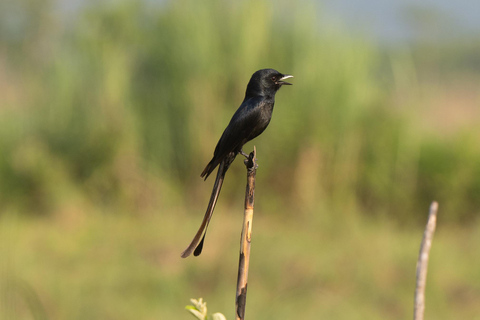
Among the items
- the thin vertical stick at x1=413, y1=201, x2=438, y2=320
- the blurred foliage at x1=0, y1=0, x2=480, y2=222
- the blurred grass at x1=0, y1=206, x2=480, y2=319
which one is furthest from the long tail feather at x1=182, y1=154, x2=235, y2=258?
the blurred foliage at x1=0, y1=0, x2=480, y2=222

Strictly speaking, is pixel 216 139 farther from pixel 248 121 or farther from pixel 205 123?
pixel 248 121

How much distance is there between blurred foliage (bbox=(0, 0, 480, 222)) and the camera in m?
6.95

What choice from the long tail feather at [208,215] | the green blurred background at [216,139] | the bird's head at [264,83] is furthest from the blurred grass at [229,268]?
the long tail feather at [208,215]

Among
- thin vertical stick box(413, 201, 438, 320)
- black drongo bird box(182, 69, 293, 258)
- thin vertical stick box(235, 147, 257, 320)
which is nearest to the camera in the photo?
thin vertical stick box(413, 201, 438, 320)

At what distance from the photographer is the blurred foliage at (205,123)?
6953 millimetres

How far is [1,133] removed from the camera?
715 cm

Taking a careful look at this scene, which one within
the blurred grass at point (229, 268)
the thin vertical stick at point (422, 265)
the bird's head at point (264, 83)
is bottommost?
the blurred grass at point (229, 268)

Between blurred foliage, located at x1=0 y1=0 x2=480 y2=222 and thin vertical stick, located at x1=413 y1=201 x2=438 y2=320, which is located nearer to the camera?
thin vertical stick, located at x1=413 y1=201 x2=438 y2=320

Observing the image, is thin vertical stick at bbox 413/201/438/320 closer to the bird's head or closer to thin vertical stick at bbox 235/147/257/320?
thin vertical stick at bbox 235/147/257/320

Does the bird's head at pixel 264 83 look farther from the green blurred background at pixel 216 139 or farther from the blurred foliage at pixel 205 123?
the blurred foliage at pixel 205 123

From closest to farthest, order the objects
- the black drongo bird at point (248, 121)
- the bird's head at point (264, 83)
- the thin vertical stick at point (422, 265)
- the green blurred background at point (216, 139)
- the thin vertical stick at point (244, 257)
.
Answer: the thin vertical stick at point (422, 265) < the thin vertical stick at point (244, 257) < the black drongo bird at point (248, 121) < the bird's head at point (264, 83) < the green blurred background at point (216, 139)

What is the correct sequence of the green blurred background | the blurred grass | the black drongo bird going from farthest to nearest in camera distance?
the green blurred background → the blurred grass → the black drongo bird

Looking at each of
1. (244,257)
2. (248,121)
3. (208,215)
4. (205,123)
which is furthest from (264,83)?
(205,123)

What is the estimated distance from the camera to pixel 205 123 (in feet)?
22.8
